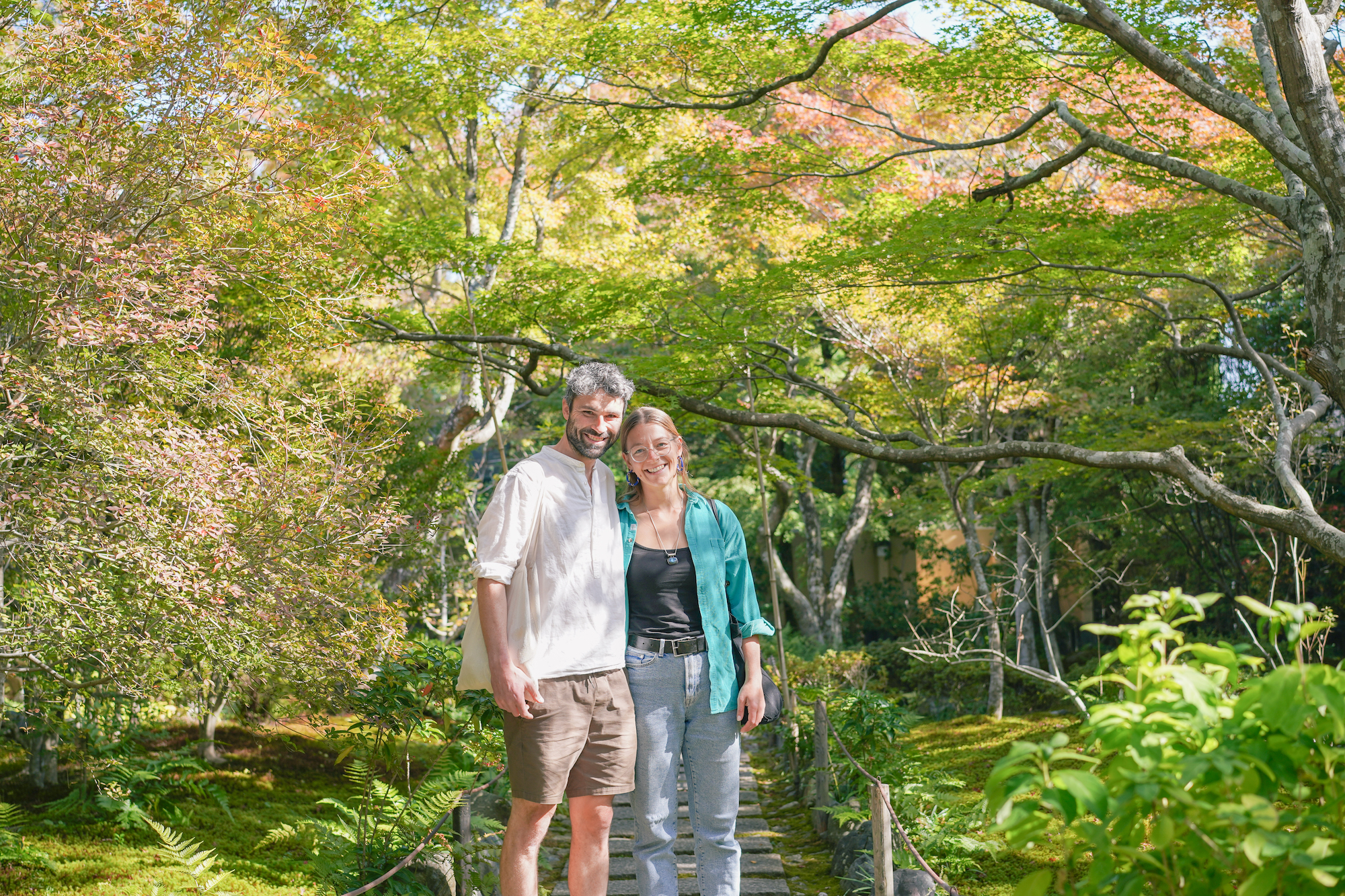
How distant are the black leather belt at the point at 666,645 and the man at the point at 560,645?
0.08m

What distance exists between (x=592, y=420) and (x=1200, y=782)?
6.76 feet

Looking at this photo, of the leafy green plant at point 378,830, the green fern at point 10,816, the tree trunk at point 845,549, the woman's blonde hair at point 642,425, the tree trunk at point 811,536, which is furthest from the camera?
the tree trunk at point 811,536

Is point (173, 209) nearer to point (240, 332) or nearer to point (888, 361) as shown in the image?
point (240, 332)

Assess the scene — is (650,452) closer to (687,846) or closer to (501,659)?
(501,659)

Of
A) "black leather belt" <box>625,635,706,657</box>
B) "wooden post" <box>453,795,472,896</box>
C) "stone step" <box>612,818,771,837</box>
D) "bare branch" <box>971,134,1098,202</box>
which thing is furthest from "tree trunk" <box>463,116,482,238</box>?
"black leather belt" <box>625,635,706,657</box>

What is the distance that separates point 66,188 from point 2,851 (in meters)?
3.34

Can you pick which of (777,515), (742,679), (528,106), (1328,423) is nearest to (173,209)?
(742,679)

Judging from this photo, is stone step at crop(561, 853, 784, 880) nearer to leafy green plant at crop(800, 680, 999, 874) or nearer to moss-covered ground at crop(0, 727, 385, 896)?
leafy green plant at crop(800, 680, 999, 874)

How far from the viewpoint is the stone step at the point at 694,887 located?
188 inches

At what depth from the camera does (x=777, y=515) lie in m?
15.0

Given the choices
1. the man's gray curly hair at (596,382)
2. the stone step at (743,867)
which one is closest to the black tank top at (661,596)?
the man's gray curly hair at (596,382)

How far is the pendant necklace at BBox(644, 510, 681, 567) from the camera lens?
3152 mm

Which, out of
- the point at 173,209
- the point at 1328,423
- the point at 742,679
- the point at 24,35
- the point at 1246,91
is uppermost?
the point at 1246,91

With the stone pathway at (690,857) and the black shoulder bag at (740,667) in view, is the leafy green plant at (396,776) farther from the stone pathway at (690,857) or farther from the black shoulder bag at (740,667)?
the black shoulder bag at (740,667)
